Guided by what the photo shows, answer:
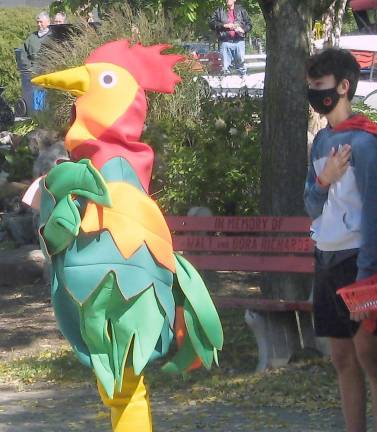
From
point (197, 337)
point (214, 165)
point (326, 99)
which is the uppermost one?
point (326, 99)

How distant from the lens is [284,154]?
7.07 meters

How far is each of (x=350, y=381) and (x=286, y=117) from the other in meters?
2.75

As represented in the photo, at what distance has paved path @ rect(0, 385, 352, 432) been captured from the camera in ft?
18.6

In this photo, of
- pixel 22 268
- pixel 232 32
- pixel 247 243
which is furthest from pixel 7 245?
pixel 232 32

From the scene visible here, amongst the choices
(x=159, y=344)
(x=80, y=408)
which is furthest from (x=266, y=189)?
(x=159, y=344)

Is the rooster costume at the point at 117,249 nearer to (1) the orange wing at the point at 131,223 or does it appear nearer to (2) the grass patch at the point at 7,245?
(1) the orange wing at the point at 131,223

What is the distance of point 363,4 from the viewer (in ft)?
78.5

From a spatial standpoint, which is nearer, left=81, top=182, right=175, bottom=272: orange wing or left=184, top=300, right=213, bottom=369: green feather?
left=81, top=182, right=175, bottom=272: orange wing

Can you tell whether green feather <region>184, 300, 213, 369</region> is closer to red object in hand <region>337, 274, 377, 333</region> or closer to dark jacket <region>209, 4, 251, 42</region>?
red object in hand <region>337, 274, 377, 333</region>

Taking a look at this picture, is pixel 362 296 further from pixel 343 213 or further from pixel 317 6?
pixel 317 6

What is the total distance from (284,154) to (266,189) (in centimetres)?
27

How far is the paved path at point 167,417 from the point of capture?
223 inches

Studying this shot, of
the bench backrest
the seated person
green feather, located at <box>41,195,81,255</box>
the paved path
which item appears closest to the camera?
green feather, located at <box>41,195,81,255</box>

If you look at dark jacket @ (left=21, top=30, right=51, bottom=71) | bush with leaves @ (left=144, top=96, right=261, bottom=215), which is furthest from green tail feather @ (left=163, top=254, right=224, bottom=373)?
dark jacket @ (left=21, top=30, right=51, bottom=71)
